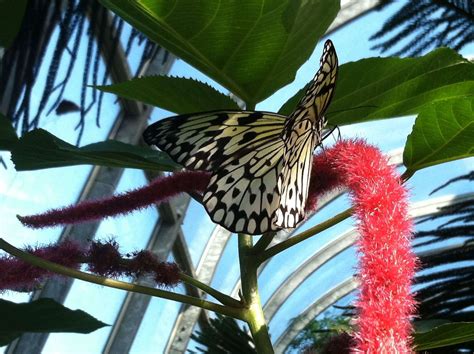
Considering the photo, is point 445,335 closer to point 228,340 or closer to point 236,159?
point 236,159

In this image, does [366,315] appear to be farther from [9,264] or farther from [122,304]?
[122,304]

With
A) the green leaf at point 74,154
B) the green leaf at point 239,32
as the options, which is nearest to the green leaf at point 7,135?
the green leaf at point 74,154

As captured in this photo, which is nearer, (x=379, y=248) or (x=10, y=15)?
(x=379, y=248)

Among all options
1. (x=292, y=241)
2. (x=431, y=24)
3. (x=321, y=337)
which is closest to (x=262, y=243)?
(x=292, y=241)

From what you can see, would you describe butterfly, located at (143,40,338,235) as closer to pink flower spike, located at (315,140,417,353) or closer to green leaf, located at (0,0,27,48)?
pink flower spike, located at (315,140,417,353)

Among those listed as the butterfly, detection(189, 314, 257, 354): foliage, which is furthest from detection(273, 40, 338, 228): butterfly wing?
detection(189, 314, 257, 354): foliage
